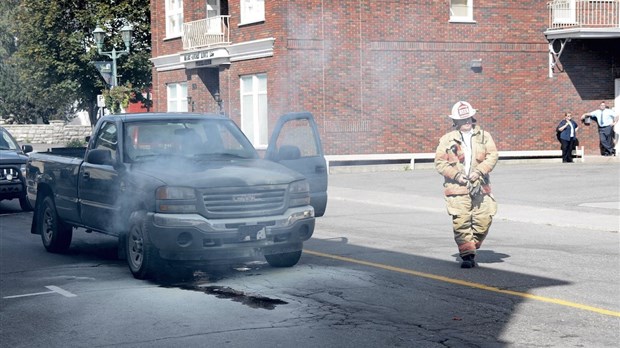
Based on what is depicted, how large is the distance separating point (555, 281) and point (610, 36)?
2518 centimetres

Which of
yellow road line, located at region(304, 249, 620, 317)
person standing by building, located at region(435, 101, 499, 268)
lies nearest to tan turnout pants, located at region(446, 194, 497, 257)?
person standing by building, located at region(435, 101, 499, 268)

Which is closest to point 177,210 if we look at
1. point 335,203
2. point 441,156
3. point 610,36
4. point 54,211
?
point 441,156

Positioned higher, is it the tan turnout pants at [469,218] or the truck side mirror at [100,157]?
the truck side mirror at [100,157]

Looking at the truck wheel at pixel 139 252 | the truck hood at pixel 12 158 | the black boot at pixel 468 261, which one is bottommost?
the black boot at pixel 468 261

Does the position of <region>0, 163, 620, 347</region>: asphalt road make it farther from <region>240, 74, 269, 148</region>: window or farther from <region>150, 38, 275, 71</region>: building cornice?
<region>240, 74, 269, 148</region>: window

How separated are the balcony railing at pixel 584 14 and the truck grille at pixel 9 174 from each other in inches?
830

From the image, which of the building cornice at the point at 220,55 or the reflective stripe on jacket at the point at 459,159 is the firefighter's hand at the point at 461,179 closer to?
the reflective stripe on jacket at the point at 459,159

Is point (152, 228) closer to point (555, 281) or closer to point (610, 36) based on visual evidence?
point (555, 281)

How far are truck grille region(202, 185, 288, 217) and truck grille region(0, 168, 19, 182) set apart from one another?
10.2 metres

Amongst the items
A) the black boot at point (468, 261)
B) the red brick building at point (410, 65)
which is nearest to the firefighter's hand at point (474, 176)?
the black boot at point (468, 261)

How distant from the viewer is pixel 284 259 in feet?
38.9

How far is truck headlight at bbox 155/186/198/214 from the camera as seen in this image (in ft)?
34.9

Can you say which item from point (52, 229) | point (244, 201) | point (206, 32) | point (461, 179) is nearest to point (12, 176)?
point (52, 229)

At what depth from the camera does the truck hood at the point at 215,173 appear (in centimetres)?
1077
